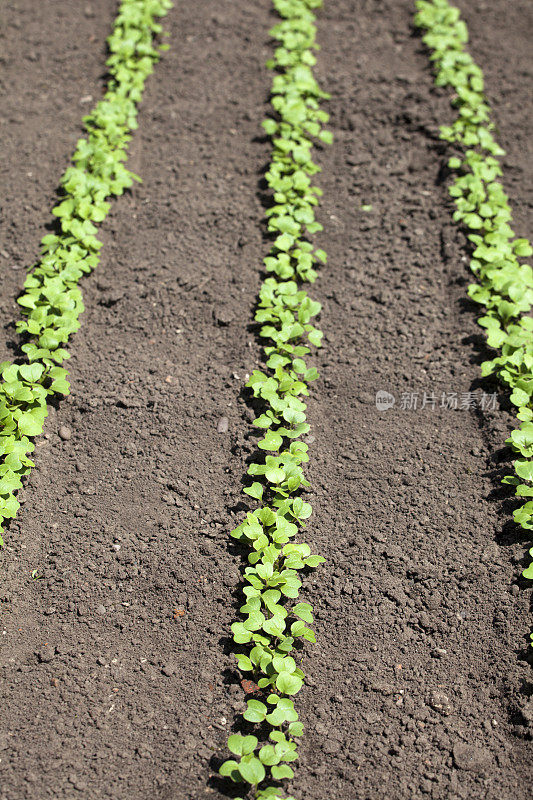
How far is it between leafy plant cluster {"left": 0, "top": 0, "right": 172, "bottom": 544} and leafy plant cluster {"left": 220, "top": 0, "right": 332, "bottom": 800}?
98 cm

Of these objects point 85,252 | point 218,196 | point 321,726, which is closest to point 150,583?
point 321,726

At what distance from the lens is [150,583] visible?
2.91 m

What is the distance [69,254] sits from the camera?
3.89 metres

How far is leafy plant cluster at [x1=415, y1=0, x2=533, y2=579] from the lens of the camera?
3359mm

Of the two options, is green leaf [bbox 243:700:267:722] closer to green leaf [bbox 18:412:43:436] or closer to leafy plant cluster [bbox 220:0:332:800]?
leafy plant cluster [bbox 220:0:332:800]

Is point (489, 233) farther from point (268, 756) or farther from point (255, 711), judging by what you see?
point (268, 756)

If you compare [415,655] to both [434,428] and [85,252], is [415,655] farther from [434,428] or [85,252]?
[85,252]

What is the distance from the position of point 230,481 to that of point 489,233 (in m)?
2.29

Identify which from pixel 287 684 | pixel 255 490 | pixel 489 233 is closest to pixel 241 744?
pixel 287 684

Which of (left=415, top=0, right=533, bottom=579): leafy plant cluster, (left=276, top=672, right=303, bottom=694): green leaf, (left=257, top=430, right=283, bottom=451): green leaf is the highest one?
(left=415, top=0, right=533, bottom=579): leafy plant cluster

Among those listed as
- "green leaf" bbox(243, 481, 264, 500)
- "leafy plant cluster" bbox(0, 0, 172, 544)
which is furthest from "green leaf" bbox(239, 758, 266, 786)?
"leafy plant cluster" bbox(0, 0, 172, 544)

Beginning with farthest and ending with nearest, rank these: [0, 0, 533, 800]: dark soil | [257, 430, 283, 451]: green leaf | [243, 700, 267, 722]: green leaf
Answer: [257, 430, 283, 451]: green leaf
[0, 0, 533, 800]: dark soil
[243, 700, 267, 722]: green leaf

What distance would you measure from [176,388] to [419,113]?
2.98 m

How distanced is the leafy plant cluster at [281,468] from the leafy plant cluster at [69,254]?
0.98 m
